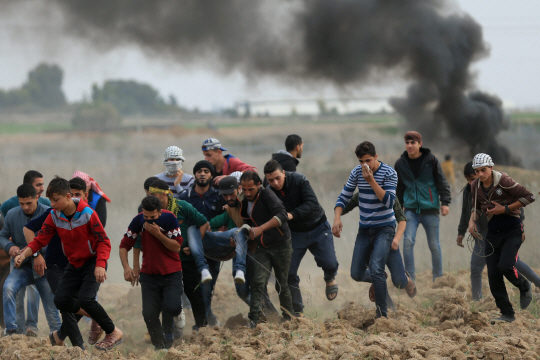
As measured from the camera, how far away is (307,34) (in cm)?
2327

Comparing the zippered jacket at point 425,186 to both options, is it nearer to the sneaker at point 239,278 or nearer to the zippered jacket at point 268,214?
the zippered jacket at point 268,214

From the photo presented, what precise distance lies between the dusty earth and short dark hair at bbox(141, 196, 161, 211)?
52.4 inches

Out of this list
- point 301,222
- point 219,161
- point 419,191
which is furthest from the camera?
point 419,191

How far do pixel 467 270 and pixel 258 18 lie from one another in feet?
50.9

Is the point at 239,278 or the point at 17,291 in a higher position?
the point at 239,278

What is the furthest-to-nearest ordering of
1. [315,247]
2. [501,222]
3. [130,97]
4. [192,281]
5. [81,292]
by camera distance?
[130,97], [315,247], [192,281], [501,222], [81,292]

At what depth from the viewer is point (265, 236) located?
594 cm

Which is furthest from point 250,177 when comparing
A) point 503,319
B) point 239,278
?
point 503,319

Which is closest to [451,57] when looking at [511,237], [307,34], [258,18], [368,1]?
[368,1]

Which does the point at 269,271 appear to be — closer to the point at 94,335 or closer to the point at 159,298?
the point at 159,298

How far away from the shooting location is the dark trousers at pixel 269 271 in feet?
19.3

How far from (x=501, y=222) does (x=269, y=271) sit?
2393 millimetres

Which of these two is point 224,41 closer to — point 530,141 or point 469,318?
point 469,318

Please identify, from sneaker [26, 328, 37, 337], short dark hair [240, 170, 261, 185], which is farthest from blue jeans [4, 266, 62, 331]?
short dark hair [240, 170, 261, 185]
